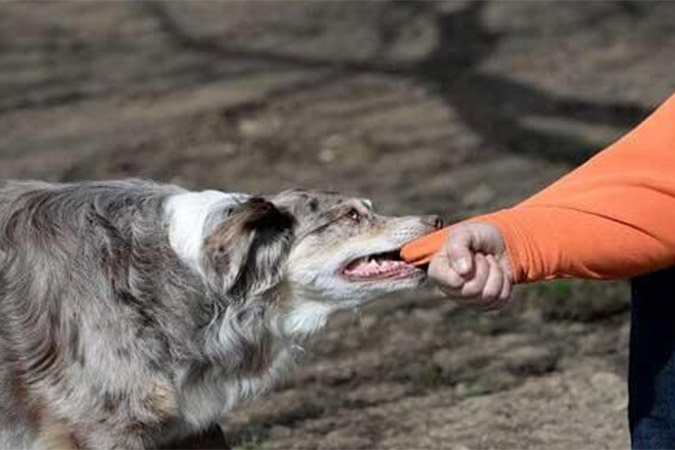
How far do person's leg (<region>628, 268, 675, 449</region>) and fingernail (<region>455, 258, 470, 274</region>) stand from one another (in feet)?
2.25

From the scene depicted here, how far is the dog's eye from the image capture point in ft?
14.4

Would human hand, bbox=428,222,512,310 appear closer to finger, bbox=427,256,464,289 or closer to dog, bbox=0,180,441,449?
finger, bbox=427,256,464,289

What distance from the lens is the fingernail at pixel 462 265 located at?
3.54 m

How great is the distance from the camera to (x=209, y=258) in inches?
170

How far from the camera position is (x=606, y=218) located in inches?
150

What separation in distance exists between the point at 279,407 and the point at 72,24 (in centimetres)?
634

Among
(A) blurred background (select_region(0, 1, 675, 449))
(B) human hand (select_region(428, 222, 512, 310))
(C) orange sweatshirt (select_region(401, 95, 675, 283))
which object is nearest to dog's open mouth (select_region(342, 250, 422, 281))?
(C) orange sweatshirt (select_region(401, 95, 675, 283))

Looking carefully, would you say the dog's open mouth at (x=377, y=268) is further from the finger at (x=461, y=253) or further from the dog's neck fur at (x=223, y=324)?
the finger at (x=461, y=253)

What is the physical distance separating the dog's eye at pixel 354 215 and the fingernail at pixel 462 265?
34.4 inches

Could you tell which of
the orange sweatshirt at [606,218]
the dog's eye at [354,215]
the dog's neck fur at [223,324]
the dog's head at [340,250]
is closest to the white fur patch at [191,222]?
the dog's neck fur at [223,324]

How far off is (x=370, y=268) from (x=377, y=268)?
0.08 ft

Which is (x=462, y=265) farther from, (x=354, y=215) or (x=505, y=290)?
(x=354, y=215)

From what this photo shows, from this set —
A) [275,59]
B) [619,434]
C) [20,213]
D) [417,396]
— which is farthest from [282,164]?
[20,213]

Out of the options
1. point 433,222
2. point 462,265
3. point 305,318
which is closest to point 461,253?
point 462,265
